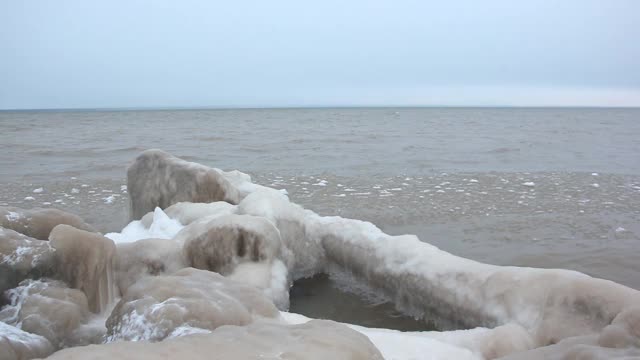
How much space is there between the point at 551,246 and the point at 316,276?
3713 mm

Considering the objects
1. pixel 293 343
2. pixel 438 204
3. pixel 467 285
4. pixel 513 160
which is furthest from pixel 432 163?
pixel 293 343

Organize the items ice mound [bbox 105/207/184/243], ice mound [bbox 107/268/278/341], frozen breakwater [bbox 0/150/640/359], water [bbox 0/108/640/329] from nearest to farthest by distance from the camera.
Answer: frozen breakwater [bbox 0/150/640/359] → ice mound [bbox 107/268/278/341] → ice mound [bbox 105/207/184/243] → water [bbox 0/108/640/329]

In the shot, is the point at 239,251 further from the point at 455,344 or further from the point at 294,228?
the point at 455,344

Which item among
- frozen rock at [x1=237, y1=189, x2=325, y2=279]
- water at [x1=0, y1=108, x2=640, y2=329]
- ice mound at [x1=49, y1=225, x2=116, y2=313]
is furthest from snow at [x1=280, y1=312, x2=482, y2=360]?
frozen rock at [x1=237, y1=189, x2=325, y2=279]

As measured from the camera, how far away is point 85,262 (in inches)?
182

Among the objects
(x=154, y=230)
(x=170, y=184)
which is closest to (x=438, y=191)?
(x=170, y=184)

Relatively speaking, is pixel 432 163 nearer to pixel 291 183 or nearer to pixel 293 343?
pixel 291 183

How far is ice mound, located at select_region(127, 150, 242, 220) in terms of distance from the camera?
7898mm

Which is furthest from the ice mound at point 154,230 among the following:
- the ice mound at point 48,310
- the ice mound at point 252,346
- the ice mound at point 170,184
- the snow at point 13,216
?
the ice mound at point 252,346

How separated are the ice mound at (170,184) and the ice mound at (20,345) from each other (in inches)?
172

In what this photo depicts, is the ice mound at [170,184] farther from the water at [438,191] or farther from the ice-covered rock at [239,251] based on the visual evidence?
the ice-covered rock at [239,251]

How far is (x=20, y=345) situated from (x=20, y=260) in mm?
1316

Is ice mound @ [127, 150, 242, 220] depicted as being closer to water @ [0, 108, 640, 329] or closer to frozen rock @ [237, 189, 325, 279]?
frozen rock @ [237, 189, 325, 279]

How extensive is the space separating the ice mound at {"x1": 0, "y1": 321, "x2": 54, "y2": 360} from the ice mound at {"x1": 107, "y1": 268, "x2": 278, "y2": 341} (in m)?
0.43
